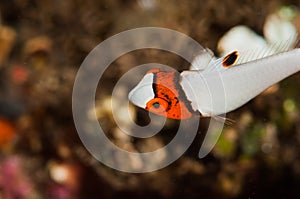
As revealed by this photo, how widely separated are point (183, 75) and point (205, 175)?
1292mm

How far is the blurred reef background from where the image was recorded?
2996 mm

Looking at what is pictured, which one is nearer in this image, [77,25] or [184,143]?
[184,143]

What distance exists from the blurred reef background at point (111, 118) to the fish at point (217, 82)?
0.56 metres

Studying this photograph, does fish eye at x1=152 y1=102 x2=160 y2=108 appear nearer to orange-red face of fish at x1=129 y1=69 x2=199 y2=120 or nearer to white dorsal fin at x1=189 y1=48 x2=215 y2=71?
orange-red face of fish at x1=129 y1=69 x2=199 y2=120

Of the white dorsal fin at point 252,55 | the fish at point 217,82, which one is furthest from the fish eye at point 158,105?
the white dorsal fin at point 252,55

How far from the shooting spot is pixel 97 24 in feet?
12.0

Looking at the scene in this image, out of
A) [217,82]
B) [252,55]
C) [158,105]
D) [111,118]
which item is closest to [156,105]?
[158,105]

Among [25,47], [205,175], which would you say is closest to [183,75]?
[205,175]

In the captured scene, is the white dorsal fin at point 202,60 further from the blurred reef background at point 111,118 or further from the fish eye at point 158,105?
the blurred reef background at point 111,118

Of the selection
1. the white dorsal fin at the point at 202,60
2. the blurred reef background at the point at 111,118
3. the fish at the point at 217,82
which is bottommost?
the fish at the point at 217,82

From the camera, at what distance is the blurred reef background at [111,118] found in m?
3.00

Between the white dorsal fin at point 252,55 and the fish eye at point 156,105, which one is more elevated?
the white dorsal fin at point 252,55

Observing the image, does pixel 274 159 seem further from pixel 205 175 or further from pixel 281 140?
pixel 205 175

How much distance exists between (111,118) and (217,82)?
153 centimetres
